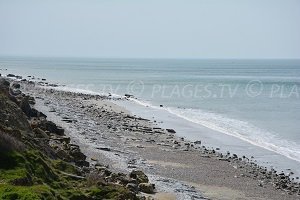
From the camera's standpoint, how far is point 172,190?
18844mm

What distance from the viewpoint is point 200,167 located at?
25.0 metres

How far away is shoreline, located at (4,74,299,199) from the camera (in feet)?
67.9

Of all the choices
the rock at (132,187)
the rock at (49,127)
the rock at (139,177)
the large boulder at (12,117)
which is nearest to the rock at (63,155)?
the large boulder at (12,117)

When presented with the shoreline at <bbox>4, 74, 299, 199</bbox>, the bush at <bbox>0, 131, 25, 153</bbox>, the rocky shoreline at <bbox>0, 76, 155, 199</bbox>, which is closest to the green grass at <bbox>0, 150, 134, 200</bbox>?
the rocky shoreline at <bbox>0, 76, 155, 199</bbox>

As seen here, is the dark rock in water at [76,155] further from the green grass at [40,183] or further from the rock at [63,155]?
the green grass at [40,183]

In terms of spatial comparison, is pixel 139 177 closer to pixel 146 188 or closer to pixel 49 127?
pixel 146 188

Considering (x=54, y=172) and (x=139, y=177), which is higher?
(x=54, y=172)

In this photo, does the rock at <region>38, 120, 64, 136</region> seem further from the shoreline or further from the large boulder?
the large boulder

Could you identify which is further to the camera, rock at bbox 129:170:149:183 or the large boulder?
rock at bbox 129:170:149:183

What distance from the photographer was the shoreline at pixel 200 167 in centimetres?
2069

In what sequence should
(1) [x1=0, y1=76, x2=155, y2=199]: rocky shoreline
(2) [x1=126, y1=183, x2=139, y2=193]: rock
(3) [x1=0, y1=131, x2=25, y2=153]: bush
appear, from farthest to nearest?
(2) [x1=126, y1=183, x2=139, y2=193]: rock < (3) [x1=0, y1=131, x2=25, y2=153]: bush < (1) [x1=0, y1=76, x2=155, y2=199]: rocky shoreline

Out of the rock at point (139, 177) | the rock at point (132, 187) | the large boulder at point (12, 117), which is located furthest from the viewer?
the rock at point (139, 177)

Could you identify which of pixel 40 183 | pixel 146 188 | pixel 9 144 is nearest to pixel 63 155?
pixel 146 188

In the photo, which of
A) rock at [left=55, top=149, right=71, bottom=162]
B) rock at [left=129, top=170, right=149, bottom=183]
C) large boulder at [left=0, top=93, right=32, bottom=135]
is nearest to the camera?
large boulder at [left=0, top=93, right=32, bottom=135]
